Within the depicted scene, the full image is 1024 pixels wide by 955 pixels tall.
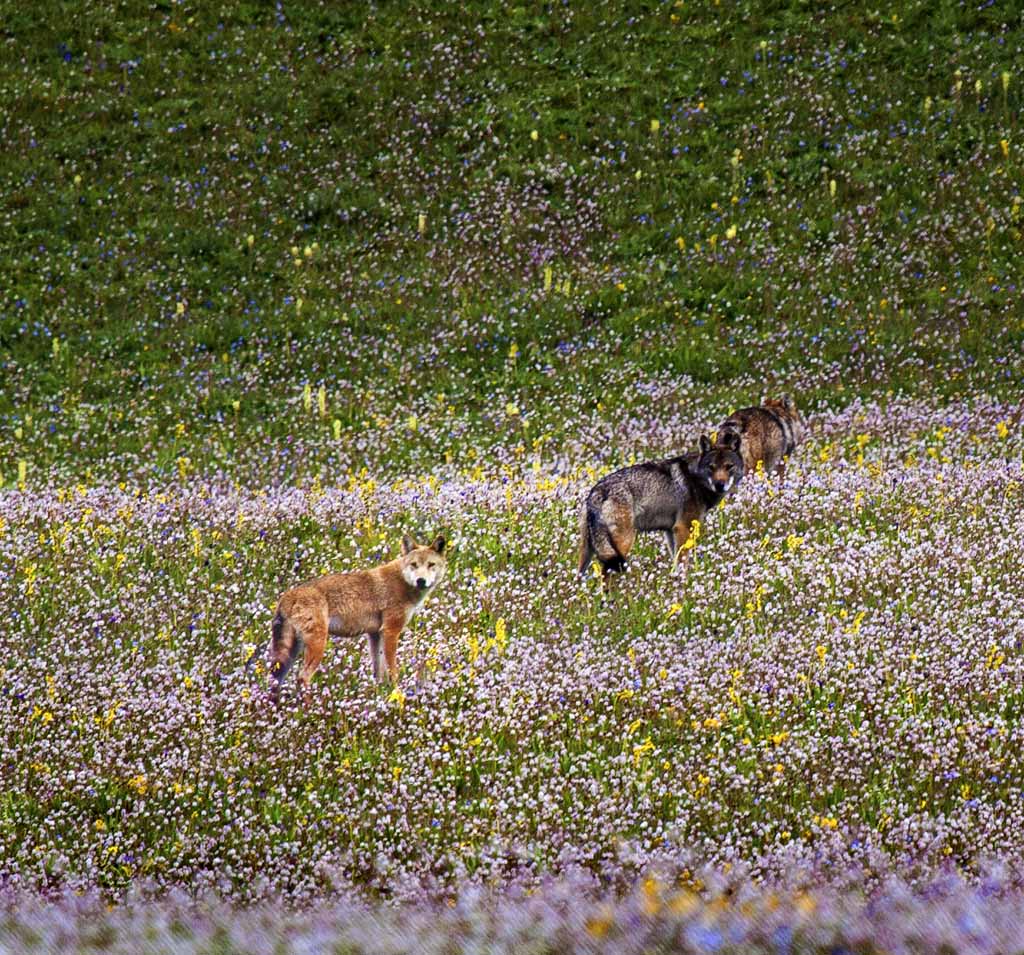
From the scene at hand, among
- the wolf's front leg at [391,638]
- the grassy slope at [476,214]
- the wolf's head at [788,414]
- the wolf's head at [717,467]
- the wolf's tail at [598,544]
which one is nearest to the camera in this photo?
the wolf's front leg at [391,638]

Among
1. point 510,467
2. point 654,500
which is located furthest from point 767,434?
point 654,500

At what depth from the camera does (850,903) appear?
16.7 feet

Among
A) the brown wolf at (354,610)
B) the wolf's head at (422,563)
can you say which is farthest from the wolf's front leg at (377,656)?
the wolf's head at (422,563)

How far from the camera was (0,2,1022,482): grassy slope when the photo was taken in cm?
2012

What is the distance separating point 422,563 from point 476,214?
17.3m

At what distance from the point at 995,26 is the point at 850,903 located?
2688 centimetres

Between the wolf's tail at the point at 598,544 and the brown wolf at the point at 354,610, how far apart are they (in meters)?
1.42

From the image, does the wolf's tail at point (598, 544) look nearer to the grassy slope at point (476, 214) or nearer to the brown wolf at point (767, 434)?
the brown wolf at point (767, 434)

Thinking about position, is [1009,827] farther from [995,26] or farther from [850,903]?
[995,26]

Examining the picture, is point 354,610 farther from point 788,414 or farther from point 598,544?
point 788,414

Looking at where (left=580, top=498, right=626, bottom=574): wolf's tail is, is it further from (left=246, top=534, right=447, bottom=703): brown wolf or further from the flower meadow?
(left=246, top=534, right=447, bottom=703): brown wolf

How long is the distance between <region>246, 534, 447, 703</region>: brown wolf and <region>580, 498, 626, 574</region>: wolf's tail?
4.66ft

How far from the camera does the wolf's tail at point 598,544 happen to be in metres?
9.66

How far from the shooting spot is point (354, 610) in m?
8.30
